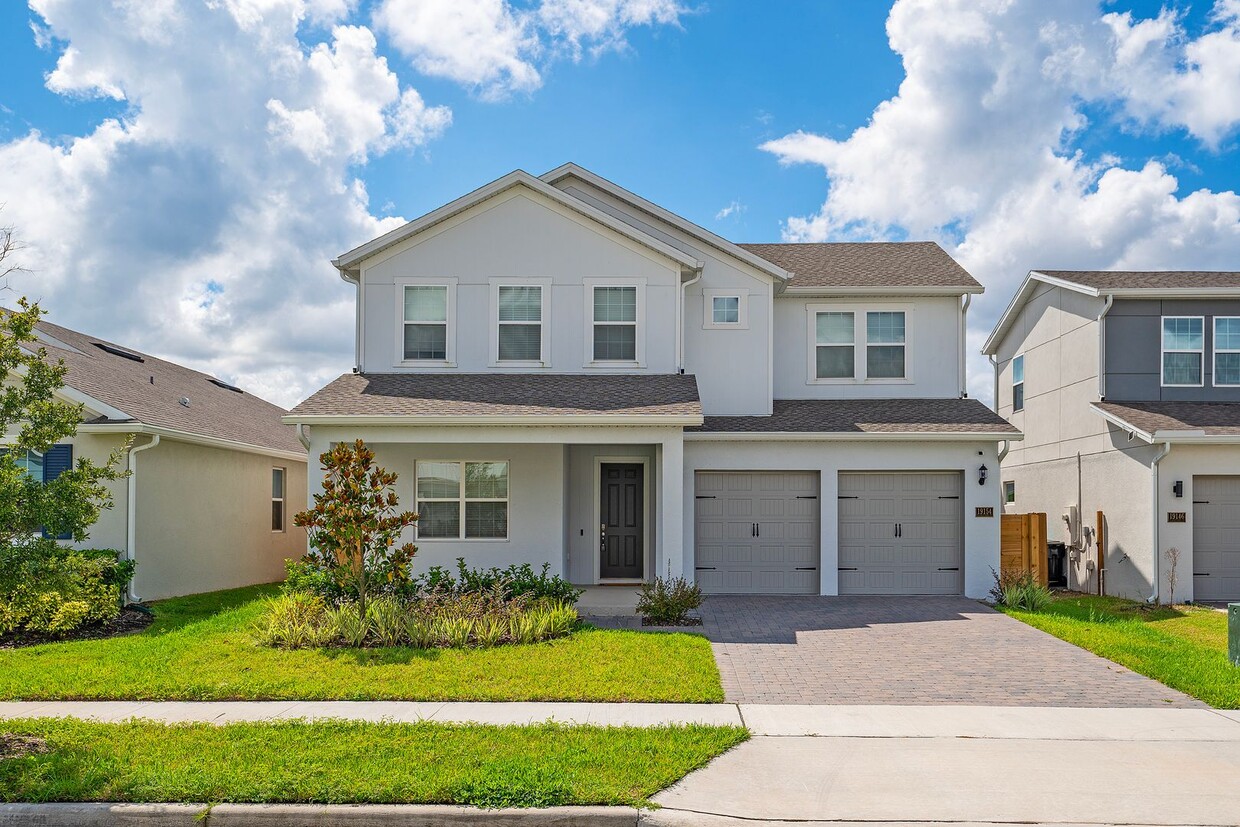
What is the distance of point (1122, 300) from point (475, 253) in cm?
1260

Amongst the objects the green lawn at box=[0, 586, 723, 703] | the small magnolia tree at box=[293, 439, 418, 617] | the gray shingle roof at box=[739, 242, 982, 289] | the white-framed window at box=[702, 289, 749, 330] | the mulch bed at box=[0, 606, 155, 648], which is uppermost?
the gray shingle roof at box=[739, 242, 982, 289]

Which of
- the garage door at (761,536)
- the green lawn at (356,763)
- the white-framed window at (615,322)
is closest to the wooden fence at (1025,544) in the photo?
the garage door at (761,536)

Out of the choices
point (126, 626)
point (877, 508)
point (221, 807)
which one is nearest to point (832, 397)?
point (877, 508)

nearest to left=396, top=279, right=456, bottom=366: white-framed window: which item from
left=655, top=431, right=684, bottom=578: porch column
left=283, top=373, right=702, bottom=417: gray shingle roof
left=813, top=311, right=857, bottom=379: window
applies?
left=283, top=373, right=702, bottom=417: gray shingle roof

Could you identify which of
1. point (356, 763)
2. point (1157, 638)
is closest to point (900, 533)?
point (1157, 638)

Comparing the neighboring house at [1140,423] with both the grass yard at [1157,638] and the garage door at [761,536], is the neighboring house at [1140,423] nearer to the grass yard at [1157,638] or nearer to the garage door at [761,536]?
the grass yard at [1157,638]

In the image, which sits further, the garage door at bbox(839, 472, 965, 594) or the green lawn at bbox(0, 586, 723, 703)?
the garage door at bbox(839, 472, 965, 594)

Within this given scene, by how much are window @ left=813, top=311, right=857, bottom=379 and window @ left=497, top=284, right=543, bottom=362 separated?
5656mm

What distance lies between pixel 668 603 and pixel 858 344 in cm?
769

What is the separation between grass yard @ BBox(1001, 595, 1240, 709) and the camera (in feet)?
33.3

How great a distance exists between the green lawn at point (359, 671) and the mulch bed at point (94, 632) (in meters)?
0.57

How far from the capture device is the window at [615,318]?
17.2m

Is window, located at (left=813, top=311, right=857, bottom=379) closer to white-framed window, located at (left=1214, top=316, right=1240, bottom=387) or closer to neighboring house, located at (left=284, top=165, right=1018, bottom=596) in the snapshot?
neighboring house, located at (left=284, top=165, right=1018, bottom=596)

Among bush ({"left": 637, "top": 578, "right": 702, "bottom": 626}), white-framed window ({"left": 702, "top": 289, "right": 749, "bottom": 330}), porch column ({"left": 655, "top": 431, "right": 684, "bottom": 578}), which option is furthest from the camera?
white-framed window ({"left": 702, "top": 289, "right": 749, "bottom": 330})
